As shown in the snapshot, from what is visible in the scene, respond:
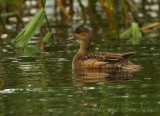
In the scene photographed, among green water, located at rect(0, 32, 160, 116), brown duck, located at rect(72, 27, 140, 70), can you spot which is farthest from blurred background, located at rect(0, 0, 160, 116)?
brown duck, located at rect(72, 27, 140, 70)

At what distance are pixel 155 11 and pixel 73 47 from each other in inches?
253

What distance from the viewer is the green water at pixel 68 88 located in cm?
873

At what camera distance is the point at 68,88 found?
1016 cm

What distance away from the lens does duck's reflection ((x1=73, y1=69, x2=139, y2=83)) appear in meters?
11.1

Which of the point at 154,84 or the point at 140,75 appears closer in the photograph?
the point at 154,84

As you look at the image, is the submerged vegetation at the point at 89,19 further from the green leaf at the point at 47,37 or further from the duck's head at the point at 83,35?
the duck's head at the point at 83,35

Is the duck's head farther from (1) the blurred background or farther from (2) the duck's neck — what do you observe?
(1) the blurred background

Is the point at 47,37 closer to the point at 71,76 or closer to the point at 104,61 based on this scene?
the point at 104,61

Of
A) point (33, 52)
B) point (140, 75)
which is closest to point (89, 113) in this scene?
point (140, 75)

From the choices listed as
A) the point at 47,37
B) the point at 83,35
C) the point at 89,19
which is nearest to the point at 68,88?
the point at 83,35

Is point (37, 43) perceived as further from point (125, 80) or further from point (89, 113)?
point (89, 113)

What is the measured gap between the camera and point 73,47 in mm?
15555

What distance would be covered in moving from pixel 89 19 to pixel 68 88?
8882mm

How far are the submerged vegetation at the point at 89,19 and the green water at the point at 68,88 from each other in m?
0.69
